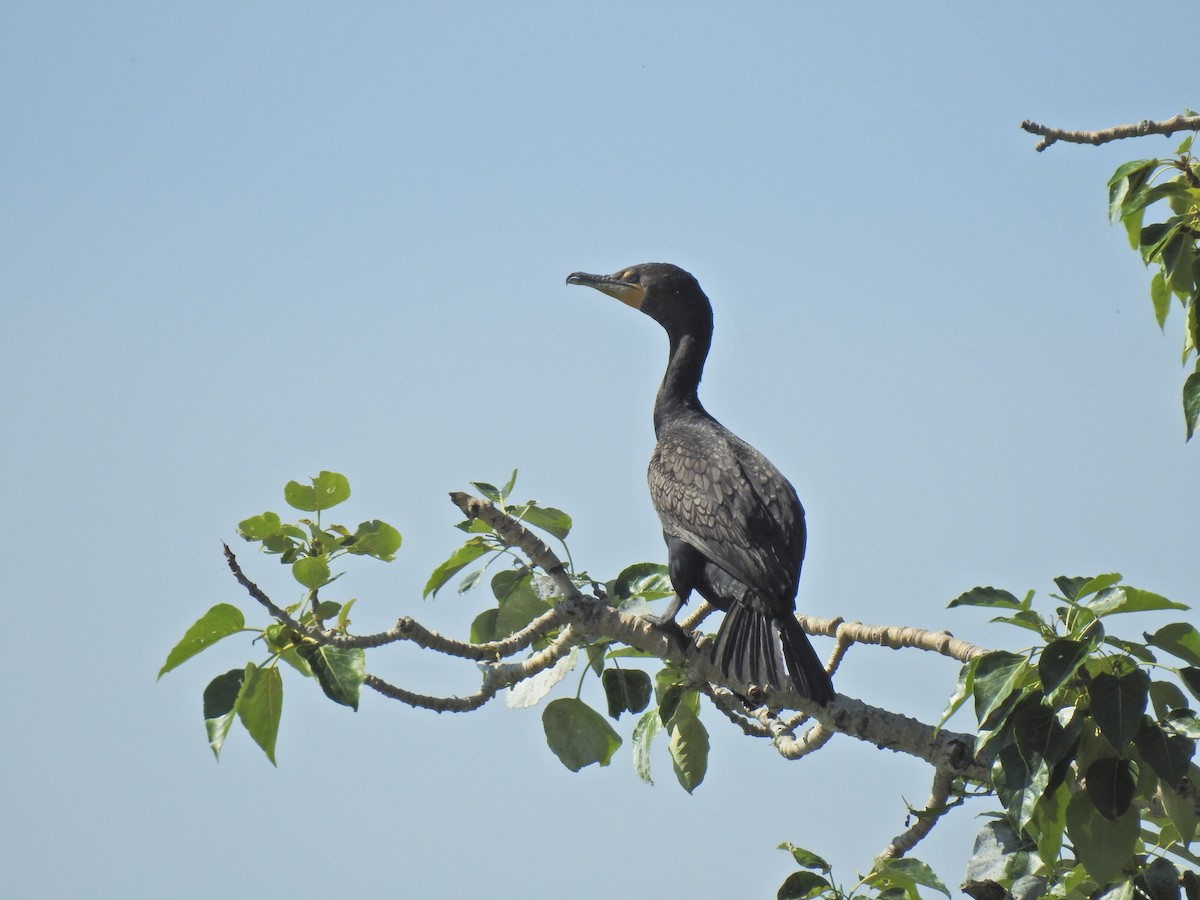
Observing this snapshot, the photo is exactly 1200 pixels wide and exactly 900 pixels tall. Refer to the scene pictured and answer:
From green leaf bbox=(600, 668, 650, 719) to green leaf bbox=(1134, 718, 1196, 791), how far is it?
150 cm

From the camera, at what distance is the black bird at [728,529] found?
13.0 feet

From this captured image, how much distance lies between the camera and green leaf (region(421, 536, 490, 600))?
11.2 ft

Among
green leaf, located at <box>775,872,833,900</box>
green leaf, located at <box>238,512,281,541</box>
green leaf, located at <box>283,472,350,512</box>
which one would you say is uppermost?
green leaf, located at <box>283,472,350,512</box>

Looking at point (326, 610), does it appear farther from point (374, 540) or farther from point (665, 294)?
point (665, 294)

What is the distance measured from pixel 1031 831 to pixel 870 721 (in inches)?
27.6

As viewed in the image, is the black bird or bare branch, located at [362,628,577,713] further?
the black bird

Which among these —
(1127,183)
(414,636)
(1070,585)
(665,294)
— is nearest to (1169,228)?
(1127,183)

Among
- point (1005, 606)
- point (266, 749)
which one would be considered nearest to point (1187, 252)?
point (1005, 606)

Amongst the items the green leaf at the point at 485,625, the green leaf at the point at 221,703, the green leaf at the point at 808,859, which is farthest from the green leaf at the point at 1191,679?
the green leaf at the point at 221,703

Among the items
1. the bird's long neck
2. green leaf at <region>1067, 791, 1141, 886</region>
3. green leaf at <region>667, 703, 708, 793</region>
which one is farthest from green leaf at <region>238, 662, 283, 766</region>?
the bird's long neck

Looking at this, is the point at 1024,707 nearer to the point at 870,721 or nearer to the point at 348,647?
the point at 870,721

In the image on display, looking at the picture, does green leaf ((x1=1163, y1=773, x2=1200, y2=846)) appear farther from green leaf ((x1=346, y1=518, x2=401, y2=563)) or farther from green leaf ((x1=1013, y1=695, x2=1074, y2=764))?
green leaf ((x1=346, y1=518, x2=401, y2=563))

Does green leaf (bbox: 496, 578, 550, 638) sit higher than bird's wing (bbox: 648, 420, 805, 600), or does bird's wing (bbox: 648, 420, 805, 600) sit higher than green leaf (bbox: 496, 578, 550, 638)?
bird's wing (bbox: 648, 420, 805, 600)

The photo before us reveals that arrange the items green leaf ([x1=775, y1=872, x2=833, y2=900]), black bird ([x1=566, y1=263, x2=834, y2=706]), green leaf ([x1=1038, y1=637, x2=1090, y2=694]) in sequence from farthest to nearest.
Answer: black bird ([x1=566, y1=263, x2=834, y2=706])
green leaf ([x1=775, y1=872, x2=833, y2=900])
green leaf ([x1=1038, y1=637, x2=1090, y2=694])
